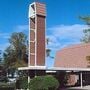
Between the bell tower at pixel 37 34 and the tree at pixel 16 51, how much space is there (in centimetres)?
2384

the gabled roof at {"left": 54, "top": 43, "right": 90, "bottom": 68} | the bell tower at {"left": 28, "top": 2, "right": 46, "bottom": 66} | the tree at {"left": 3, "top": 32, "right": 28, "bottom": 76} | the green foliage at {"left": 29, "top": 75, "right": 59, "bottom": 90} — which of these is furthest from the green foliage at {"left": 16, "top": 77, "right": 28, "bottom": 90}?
the tree at {"left": 3, "top": 32, "right": 28, "bottom": 76}

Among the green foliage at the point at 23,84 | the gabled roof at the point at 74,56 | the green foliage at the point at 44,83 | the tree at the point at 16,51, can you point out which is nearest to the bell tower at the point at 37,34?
the green foliage at the point at 23,84

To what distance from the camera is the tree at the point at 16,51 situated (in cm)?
7050

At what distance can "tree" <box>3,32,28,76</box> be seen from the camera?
70.5 meters

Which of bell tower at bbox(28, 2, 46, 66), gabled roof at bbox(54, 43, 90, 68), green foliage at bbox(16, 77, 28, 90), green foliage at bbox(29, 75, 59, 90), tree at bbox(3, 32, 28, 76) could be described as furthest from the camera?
tree at bbox(3, 32, 28, 76)

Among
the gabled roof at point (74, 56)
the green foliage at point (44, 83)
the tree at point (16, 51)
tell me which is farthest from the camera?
the tree at point (16, 51)

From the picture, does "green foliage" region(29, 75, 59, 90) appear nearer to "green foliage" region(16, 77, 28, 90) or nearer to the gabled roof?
"green foliage" region(16, 77, 28, 90)

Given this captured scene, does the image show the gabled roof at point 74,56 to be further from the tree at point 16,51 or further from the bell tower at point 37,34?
the bell tower at point 37,34

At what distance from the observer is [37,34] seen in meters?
45.5

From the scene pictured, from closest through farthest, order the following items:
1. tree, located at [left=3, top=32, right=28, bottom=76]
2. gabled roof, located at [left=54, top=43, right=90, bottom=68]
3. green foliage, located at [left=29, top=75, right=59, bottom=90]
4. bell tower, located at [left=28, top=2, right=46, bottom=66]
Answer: green foliage, located at [left=29, top=75, right=59, bottom=90]
bell tower, located at [left=28, top=2, right=46, bottom=66]
gabled roof, located at [left=54, top=43, right=90, bottom=68]
tree, located at [left=3, top=32, right=28, bottom=76]

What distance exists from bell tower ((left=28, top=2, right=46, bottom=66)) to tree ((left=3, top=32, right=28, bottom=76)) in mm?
23837

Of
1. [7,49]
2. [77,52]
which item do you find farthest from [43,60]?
[7,49]

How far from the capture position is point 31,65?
44.9m

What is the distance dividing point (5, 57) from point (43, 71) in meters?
30.9
